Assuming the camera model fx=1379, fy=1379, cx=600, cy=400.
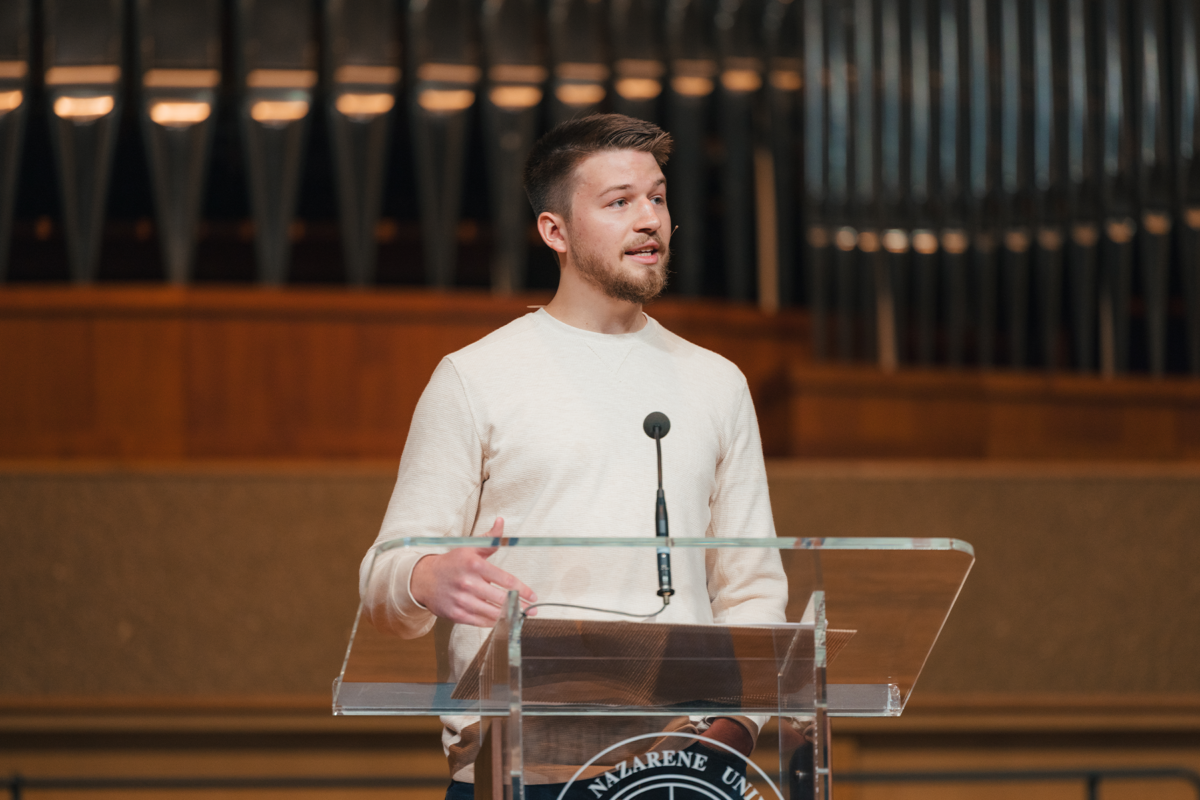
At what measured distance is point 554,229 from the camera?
5.27 feet

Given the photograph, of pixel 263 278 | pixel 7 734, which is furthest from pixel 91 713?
pixel 263 278

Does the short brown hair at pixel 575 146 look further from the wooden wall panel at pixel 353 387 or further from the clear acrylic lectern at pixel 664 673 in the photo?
the wooden wall panel at pixel 353 387

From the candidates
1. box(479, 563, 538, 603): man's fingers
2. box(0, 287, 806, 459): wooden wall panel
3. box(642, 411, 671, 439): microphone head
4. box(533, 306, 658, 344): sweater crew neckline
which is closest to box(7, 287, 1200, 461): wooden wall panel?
box(0, 287, 806, 459): wooden wall panel

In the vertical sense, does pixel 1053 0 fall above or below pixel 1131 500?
above

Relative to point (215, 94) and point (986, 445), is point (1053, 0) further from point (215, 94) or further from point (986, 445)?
point (215, 94)

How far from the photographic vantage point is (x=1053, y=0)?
406 centimetres

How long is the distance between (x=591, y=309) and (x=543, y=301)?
2.21 m

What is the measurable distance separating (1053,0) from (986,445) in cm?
135

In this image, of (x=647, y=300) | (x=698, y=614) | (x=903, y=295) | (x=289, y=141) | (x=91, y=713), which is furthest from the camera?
(x=903, y=295)

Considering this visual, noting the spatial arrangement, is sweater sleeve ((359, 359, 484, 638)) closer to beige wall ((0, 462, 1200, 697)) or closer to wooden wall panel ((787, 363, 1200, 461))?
beige wall ((0, 462, 1200, 697))

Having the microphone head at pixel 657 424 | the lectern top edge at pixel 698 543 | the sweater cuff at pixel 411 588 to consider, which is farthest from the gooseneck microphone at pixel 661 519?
the sweater cuff at pixel 411 588

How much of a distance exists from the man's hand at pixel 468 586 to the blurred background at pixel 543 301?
2.16m

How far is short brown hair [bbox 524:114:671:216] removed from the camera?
5.15 ft

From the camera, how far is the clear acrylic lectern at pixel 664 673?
1.21m
